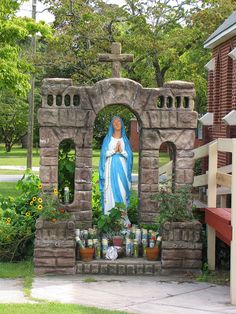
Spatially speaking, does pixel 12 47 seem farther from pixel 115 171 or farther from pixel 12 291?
pixel 12 291

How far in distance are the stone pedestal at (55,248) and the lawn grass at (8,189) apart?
1343 cm

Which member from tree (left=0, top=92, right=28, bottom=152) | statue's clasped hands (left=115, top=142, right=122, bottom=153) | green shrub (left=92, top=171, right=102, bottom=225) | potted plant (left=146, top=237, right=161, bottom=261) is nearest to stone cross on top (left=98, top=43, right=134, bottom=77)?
statue's clasped hands (left=115, top=142, right=122, bottom=153)

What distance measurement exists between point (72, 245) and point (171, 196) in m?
1.82

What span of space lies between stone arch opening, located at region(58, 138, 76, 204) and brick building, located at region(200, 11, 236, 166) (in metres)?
9.80

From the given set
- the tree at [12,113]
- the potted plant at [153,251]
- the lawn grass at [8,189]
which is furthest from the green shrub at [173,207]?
the tree at [12,113]

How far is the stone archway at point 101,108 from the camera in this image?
13000 millimetres

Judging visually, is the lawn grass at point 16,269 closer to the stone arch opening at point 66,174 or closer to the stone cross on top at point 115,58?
the stone arch opening at point 66,174

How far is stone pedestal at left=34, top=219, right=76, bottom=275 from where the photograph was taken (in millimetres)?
12109

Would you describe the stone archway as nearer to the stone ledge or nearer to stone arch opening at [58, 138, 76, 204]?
stone arch opening at [58, 138, 76, 204]

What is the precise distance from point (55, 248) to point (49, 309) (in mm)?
2869

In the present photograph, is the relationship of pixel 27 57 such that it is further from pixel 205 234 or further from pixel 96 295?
pixel 96 295

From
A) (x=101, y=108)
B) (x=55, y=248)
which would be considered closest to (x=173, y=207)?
(x=55, y=248)

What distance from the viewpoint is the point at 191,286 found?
1140cm

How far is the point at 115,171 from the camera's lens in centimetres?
1334
